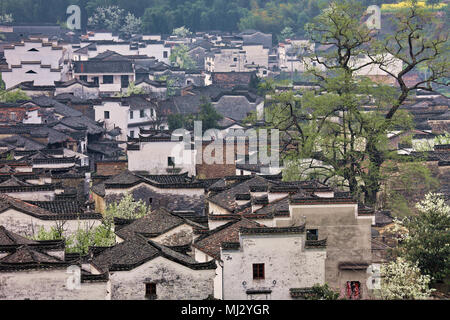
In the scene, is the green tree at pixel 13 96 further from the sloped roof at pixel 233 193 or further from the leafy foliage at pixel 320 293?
the leafy foliage at pixel 320 293

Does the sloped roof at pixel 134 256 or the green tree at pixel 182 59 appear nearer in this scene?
the sloped roof at pixel 134 256

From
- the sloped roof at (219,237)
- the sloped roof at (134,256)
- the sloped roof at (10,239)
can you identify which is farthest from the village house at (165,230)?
the sloped roof at (10,239)

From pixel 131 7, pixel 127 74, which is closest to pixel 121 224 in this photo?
pixel 127 74

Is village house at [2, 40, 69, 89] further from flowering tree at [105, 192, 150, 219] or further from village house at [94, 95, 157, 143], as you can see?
flowering tree at [105, 192, 150, 219]

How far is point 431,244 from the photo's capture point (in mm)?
27906

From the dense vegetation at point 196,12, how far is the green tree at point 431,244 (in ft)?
277

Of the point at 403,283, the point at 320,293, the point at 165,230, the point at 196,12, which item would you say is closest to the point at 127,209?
the point at 165,230

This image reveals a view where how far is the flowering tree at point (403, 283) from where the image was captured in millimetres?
24672

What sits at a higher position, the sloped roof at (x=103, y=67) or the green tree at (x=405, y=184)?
the sloped roof at (x=103, y=67)

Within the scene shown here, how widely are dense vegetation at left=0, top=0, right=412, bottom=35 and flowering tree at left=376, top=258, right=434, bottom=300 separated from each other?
88.0 metres

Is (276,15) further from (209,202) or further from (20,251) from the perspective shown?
(20,251)

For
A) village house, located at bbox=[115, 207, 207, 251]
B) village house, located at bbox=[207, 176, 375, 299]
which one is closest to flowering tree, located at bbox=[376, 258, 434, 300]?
village house, located at bbox=[207, 176, 375, 299]

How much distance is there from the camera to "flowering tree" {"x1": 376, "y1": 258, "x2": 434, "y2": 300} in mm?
24672
